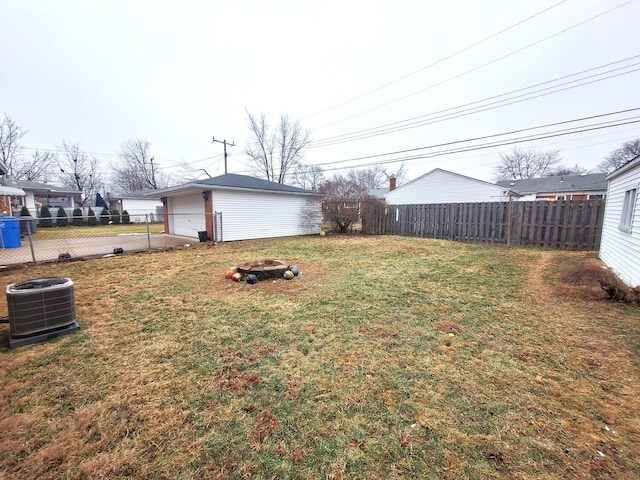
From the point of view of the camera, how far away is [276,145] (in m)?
29.8

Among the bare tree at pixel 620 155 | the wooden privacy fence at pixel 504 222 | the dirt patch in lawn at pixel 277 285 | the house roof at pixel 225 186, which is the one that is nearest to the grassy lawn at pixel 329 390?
the dirt patch in lawn at pixel 277 285

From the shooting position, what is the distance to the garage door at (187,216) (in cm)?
1273

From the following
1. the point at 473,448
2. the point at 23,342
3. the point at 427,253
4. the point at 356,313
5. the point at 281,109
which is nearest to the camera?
the point at 473,448

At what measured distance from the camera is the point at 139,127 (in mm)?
28844

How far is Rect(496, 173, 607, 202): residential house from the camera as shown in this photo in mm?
22161

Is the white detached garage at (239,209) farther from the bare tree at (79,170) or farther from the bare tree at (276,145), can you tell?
the bare tree at (79,170)

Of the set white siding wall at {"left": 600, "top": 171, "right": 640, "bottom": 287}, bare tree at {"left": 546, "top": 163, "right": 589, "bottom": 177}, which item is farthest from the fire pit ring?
bare tree at {"left": 546, "top": 163, "right": 589, "bottom": 177}

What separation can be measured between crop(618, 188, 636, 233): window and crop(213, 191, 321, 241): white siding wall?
12040mm

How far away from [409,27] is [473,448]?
14.7m

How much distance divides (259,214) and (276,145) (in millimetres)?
19188

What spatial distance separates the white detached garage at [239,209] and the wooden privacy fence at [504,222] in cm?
371

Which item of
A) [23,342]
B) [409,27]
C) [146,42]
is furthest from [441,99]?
[23,342]

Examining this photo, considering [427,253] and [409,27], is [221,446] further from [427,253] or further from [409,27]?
[409,27]

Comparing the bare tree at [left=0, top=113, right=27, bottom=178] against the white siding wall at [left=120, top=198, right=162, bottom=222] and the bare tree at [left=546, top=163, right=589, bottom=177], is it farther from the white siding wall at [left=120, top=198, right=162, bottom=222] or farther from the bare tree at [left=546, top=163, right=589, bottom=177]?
the bare tree at [left=546, top=163, right=589, bottom=177]
